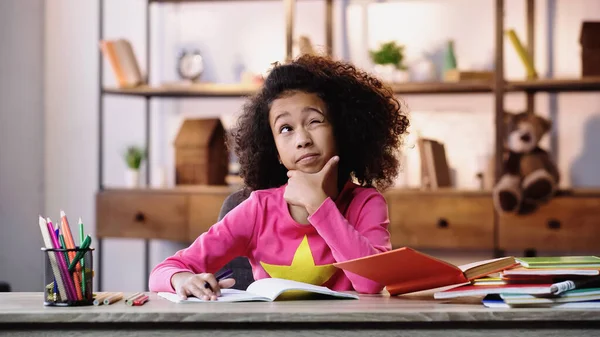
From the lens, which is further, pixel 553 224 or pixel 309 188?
pixel 553 224

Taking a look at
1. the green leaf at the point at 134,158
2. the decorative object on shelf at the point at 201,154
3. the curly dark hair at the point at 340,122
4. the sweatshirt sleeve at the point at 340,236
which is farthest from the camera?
the green leaf at the point at 134,158

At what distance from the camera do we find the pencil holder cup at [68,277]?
3.79 feet

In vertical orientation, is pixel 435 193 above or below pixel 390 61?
below

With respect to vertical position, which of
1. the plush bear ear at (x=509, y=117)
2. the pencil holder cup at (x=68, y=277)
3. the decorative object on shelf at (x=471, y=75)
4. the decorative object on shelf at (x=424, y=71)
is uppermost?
the decorative object on shelf at (x=424, y=71)

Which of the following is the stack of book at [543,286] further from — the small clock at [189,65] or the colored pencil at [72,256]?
the small clock at [189,65]

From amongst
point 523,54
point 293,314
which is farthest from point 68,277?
point 523,54

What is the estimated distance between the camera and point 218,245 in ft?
5.11

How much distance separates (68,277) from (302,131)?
55cm

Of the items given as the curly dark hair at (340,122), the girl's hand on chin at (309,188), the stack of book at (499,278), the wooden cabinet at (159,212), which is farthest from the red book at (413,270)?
the wooden cabinet at (159,212)

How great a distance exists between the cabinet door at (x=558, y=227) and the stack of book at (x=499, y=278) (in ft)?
7.38

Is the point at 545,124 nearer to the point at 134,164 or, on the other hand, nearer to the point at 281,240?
the point at 134,164

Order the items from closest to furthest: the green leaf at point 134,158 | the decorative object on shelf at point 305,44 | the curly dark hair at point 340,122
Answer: the curly dark hair at point 340,122 < the decorative object on shelf at point 305,44 < the green leaf at point 134,158

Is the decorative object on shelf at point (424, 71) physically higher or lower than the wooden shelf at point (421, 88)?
higher

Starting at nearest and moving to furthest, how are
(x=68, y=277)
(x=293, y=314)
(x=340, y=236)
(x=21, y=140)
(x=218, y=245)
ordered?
(x=293, y=314) → (x=68, y=277) → (x=340, y=236) → (x=218, y=245) → (x=21, y=140)
